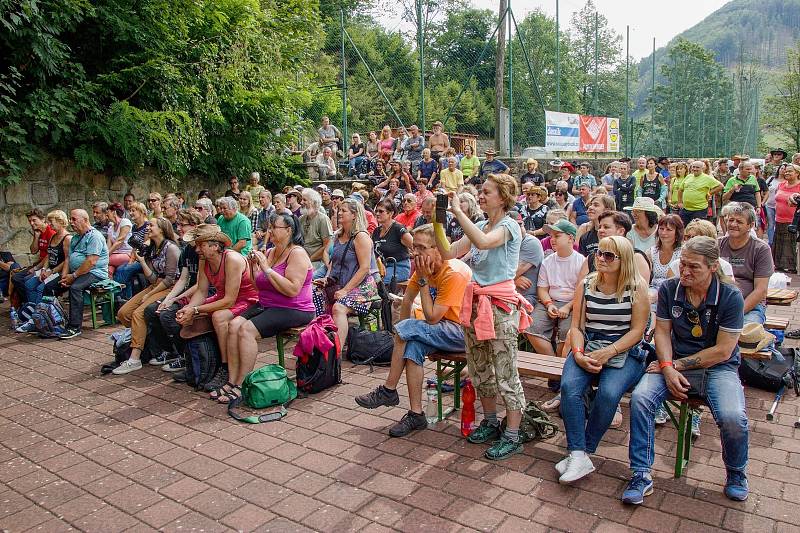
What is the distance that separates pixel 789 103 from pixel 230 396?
29.5 meters

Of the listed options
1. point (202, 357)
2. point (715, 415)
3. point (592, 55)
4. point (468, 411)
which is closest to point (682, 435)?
point (715, 415)

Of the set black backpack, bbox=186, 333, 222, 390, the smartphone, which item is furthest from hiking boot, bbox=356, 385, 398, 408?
black backpack, bbox=186, 333, 222, 390

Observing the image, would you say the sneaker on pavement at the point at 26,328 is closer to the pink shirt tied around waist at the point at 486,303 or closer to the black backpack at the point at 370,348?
the black backpack at the point at 370,348

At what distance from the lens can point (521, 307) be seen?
4.28m

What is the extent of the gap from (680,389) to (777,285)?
289 cm

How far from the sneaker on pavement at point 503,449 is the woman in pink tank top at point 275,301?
225cm

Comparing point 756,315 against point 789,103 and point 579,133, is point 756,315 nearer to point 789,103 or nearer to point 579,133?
point 579,133

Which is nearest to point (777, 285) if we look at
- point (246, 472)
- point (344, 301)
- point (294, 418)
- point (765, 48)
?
point (344, 301)

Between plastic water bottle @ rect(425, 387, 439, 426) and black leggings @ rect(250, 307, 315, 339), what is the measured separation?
1404 millimetres

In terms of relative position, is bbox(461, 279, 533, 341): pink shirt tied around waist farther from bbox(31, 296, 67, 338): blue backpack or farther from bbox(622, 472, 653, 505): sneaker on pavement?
bbox(31, 296, 67, 338): blue backpack

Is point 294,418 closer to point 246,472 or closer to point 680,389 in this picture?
point 246,472

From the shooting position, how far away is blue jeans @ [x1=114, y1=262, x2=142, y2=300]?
8.34 meters

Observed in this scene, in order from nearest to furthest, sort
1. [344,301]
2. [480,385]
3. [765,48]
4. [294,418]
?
[480,385] < [294,418] < [344,301] < [765,48]

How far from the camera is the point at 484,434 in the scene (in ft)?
14.1
